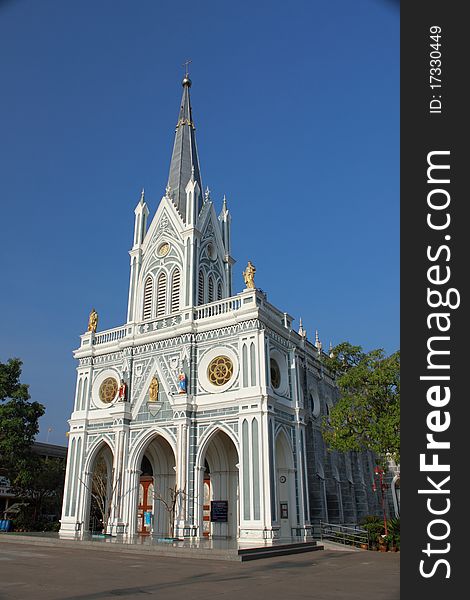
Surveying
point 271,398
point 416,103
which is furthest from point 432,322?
point 271,398

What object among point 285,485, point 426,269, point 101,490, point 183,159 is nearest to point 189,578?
point 426,269

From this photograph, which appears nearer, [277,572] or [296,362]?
[277,572]

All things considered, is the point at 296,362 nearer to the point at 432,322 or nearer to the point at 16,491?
the point at 16,491

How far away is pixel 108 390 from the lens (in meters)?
30.4

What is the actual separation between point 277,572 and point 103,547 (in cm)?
1005

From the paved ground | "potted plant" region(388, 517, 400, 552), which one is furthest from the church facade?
the paved ground

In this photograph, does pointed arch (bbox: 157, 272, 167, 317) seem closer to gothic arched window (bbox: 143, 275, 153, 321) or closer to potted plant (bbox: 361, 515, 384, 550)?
gothic arched window (bbox: 143, 275, 153, 321)

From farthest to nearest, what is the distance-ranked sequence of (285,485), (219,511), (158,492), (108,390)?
(108,390), (158,492), (219,511), (285,485)

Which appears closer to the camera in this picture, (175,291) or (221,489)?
(221,489)

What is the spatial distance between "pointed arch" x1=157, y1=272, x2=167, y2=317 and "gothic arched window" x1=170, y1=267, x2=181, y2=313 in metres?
0.66

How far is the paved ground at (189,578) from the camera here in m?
9.70

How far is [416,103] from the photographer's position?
5.46 metres

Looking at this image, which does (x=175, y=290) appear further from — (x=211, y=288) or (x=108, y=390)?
(x=108, y=390)

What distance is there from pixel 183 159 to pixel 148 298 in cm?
1103
